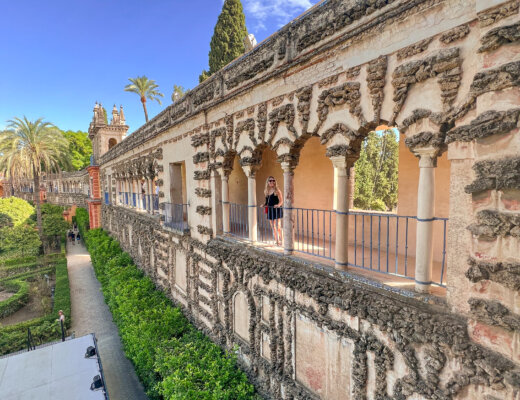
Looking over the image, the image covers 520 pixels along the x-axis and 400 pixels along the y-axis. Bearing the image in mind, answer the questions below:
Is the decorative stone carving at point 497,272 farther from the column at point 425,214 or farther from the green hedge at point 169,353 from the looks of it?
the green hedge at point 169,353

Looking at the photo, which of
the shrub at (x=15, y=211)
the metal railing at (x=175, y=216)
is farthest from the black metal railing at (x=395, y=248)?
the shrub at (x=15, y=211)

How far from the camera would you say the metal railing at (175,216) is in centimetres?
987

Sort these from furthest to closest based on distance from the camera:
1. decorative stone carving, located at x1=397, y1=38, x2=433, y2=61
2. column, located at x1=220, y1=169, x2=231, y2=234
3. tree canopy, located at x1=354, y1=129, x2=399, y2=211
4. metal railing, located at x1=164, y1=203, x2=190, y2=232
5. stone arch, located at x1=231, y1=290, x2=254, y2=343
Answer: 1. tree canopy, located at x1=354, y1=129, x2=399, y2=211
2. metal railing, located at x1=164, y1=203, x2=190, y2=232
3. column, located at x1=220, y1=169, x2=231, y2=234
4. stone arch, located at x1=231, y1=290, x2=254, y2=343
5. decorative stone carving, located at x1=397, y1=38, x2=433, y2=61

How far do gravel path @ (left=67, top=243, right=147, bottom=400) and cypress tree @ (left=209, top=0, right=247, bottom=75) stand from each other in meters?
18.4

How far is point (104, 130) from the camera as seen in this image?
89.3ft

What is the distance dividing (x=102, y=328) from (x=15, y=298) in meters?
6.06

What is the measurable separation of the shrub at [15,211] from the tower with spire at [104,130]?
7118 mm

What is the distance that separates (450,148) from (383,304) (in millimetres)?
2058

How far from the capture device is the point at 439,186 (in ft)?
18.6

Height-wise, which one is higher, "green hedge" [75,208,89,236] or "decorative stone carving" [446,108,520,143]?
"decorative stone carving" [446,108,520,143]

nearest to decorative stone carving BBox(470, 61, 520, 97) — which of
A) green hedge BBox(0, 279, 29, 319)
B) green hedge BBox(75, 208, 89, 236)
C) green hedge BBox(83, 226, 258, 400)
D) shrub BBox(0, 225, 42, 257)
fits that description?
green hedge BBox(83, 226, 258, 400)

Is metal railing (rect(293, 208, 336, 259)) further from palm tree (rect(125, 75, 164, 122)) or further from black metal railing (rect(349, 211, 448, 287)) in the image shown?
palm tree (rect(125, 75, 164, 122))

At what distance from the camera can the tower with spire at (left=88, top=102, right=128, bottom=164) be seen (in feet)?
88.8

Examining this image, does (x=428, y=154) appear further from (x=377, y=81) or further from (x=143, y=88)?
(x=143, y=88)
